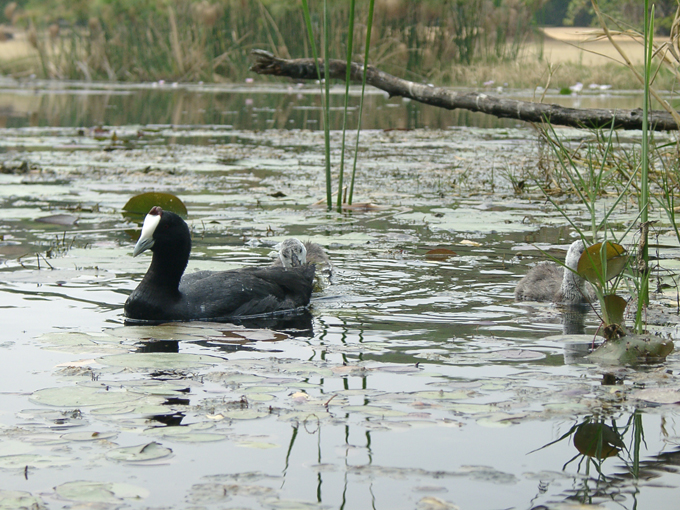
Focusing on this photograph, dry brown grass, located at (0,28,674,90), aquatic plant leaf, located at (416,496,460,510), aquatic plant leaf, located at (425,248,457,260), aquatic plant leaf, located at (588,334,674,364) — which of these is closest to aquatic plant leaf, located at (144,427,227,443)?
aquatic plant leaf, located at (416,496,460,510)

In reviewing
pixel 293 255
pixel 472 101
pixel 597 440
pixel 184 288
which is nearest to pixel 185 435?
pixel 597 440

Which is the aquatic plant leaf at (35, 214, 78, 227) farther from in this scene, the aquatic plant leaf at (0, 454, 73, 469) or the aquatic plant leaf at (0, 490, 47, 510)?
the aquatic plant leaf at (0, 490, 47, 510)

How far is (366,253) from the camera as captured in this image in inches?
292

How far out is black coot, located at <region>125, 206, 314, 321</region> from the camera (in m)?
5.48

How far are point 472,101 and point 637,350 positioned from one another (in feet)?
16.1

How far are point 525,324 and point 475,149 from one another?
384 inches

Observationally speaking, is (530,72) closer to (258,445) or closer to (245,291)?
(245,291)

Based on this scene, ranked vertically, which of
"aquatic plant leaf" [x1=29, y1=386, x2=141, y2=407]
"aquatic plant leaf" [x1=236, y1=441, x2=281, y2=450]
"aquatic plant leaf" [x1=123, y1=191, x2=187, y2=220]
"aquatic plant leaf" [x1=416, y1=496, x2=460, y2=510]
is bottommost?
"aquatic plant leaf" [x1=29, y1=386, x2=141, y2=407]

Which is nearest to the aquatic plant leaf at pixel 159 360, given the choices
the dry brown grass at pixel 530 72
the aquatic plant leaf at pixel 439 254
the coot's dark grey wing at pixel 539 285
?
the coot's dark grey wing at pixel 539 285

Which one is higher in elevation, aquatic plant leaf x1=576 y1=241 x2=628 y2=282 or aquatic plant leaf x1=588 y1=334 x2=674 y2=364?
aquatic plant leaf x1=576 y1=241 x2=628 y2=282

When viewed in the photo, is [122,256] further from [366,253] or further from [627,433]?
[627,433]

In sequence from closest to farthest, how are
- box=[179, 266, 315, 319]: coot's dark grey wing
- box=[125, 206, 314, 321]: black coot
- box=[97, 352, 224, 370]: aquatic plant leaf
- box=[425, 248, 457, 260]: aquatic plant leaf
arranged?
box=[97, 352, 224, 370]: aquatic plant leaf
box=[125, 206, 314, 321]: black coot
box=[179, 266, 315, 319]: coot's dark grey wing
box=[425, 248, 457, 260]: aquatic plant leaf

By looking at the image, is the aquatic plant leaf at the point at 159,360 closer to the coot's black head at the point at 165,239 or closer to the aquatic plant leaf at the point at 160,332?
the aquatic plant leaf at the point at 160,332

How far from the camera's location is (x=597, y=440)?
3.28 metres
